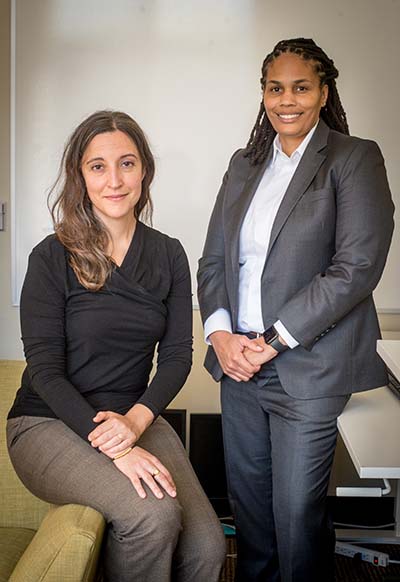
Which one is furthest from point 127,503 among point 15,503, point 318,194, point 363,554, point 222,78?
point 222,78

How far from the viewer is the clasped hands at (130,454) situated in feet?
5.11

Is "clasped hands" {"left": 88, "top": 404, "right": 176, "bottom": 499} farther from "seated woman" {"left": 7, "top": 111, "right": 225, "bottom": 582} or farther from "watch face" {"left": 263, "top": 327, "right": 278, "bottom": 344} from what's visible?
"watch face" {"left": 263, "top": 327, "right": 278, "bottom": 344}

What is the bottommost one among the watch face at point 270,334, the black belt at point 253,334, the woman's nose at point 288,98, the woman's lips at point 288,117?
the black belt at point 253,334

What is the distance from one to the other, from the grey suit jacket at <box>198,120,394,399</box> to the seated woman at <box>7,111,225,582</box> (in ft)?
0.84

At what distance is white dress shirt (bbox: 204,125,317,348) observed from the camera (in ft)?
6.31

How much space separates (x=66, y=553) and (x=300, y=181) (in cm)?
102

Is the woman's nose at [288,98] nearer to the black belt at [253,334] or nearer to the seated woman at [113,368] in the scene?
the seated woman at [113,368]

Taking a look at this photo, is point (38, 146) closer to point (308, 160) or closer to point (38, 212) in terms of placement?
point (38, 212)

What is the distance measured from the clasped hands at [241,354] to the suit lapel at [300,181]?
0.78 ft

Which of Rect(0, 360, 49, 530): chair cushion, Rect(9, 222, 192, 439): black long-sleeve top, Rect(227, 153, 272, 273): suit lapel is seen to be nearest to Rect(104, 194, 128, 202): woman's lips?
Rect(9, 222, 192, 439): black long-sleeve top

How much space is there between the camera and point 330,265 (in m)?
1.87

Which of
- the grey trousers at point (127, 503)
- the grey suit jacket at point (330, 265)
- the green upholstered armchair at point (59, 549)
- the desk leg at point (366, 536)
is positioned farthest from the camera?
the desk leg at point (366, 536)

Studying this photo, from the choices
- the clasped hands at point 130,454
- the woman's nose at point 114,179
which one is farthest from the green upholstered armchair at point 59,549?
the woman's nose at point 114,179

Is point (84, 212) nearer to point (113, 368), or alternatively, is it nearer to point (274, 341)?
point (113, 368)
